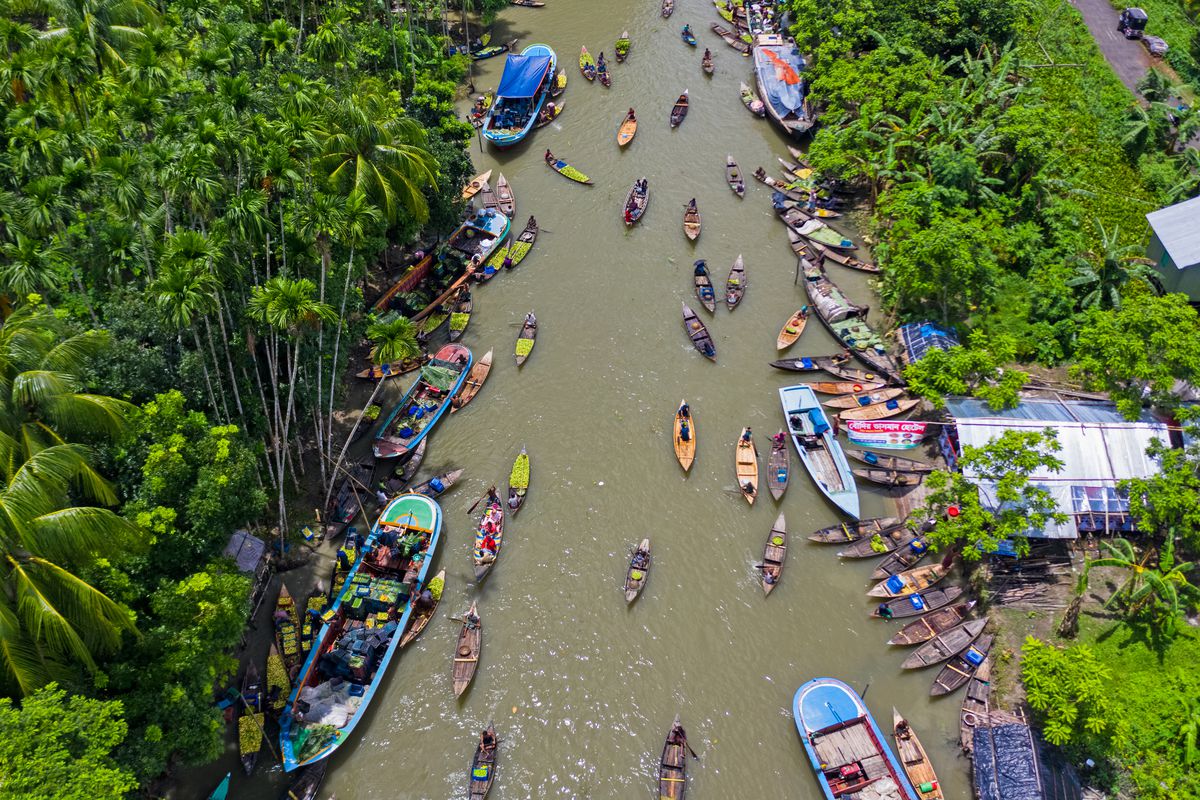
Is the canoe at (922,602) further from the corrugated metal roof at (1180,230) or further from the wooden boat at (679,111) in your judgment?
the wooden boat at (679,111)

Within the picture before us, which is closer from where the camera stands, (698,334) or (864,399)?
(864,399)

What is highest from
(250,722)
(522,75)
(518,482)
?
(522,75)

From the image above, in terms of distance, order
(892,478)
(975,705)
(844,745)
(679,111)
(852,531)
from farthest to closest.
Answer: (679,111)
(892,478)
(852,531)
(975,705)
(844,745)

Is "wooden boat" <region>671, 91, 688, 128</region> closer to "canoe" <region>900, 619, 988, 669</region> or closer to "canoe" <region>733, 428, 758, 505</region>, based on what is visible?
"canoe" <region>733, 428, 758, 505</region>

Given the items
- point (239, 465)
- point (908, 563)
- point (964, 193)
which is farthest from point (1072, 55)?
point (239, 465)

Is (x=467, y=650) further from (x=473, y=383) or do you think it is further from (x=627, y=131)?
(x=627, y=131)

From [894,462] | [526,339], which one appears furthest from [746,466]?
[526,339]

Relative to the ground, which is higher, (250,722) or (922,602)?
(250,722)

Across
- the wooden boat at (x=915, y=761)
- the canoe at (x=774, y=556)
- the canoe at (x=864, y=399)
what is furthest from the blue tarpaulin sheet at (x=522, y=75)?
the wooden boat at (x=915, y=761)
